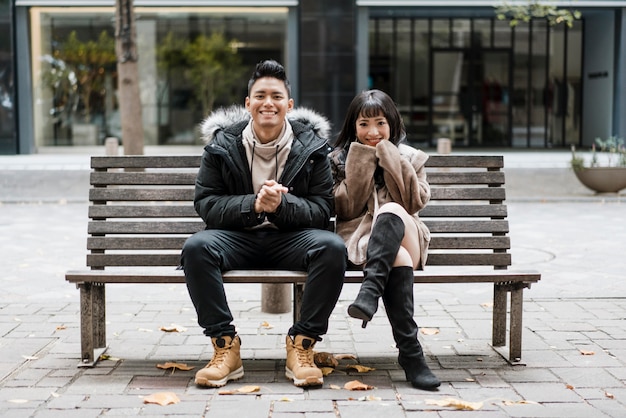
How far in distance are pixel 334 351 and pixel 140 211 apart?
135cm

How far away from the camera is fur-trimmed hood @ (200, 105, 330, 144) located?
482cm

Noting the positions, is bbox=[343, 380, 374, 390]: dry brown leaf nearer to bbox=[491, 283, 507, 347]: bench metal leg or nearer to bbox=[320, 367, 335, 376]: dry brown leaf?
bbox=[320, 367, 335, 376]: dry brown leaf

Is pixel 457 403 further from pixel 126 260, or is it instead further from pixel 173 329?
pixel 173 329

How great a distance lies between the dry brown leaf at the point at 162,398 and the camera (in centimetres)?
401

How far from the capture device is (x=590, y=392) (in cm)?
421

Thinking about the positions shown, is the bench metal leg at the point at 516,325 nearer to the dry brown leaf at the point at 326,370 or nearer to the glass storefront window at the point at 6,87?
the dry brown leaf at the point at 326,370

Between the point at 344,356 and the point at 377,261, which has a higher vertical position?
the point at 377,261

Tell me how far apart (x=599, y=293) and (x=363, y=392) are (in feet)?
10.6

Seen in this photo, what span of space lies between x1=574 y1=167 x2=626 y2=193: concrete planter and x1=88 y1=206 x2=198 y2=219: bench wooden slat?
11750 mm

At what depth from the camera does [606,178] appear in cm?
1531

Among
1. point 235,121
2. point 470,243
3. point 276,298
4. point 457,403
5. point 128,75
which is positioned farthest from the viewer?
point 128,75

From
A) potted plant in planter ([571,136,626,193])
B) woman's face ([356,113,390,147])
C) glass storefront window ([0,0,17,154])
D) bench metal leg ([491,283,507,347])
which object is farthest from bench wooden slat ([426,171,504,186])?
glass storefront window ([0,0,17,154])

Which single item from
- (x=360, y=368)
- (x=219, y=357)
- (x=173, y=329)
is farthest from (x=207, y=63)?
(x=219, y=357)

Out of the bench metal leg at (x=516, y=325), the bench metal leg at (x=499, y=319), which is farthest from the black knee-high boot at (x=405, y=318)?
the bench metal leg at (x=499, y=319)
